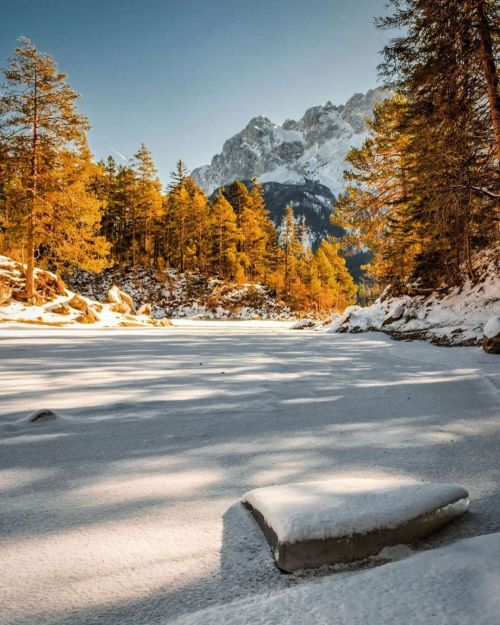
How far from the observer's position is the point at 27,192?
1585 cm

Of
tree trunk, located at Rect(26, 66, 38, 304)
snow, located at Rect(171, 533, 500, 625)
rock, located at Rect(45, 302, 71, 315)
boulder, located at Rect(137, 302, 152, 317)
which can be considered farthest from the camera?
boulder, located at Rect(137, 302, 152, 317)

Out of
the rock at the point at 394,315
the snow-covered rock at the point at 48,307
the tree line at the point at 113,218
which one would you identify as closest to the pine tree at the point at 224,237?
the tree line at the point at 113,218

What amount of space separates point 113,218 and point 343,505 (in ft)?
146

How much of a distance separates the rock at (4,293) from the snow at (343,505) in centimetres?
1640

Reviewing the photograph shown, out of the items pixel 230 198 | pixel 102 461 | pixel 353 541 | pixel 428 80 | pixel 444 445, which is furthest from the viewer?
pixel 230 198

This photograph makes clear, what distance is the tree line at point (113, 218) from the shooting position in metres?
15.8

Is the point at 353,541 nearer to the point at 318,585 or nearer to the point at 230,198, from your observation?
the point at 318,585

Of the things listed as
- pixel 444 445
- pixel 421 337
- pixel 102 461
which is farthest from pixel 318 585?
pixel 421 337

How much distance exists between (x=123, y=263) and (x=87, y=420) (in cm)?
4013

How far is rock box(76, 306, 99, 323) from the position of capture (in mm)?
14812

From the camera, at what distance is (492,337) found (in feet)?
18.2

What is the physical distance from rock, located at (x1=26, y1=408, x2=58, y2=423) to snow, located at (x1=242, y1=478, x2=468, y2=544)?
1.72m

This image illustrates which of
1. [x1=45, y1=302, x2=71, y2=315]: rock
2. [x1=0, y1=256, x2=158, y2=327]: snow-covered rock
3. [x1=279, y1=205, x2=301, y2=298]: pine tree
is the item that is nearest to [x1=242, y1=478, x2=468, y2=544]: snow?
[x1=0, y1=256, x2=158, y2=327]: snow-covered rock

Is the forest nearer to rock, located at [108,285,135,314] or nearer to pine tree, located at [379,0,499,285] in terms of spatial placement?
pine tree, located at [379,0,499,285]
